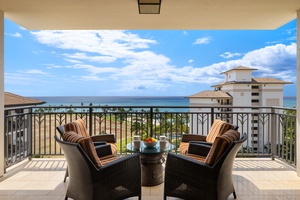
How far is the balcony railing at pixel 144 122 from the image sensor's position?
12.4 ft

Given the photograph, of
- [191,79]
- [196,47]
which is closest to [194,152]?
[191,79]

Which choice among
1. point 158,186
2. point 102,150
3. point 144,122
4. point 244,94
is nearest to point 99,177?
point 102,150

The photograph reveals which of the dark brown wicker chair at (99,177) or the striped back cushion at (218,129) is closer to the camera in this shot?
the dark brown wicker chair at (99,177)

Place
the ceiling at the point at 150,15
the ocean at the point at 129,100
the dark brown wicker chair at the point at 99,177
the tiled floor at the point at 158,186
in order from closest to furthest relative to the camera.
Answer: the dark brown wicker chair at the point at 99,177
the tiled floor at the point at 158,186
the ceiling at the point at 150,15
the ocean at the point at 129,100

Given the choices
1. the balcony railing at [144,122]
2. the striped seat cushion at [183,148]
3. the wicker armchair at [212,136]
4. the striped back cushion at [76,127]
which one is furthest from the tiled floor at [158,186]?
the striped back cushion at [76,127]

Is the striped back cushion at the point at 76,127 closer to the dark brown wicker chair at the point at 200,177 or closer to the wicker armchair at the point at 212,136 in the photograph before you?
the dark brown wicker chair at the point at 200,177

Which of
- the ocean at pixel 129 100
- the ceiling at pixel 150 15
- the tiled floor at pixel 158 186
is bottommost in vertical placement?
the tiled floor at pixel 158 186

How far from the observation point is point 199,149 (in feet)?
8.93

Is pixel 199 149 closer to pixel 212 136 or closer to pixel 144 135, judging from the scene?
→ pixel 212 136

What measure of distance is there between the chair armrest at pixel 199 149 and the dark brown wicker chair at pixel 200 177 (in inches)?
17.2

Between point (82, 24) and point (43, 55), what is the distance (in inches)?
822

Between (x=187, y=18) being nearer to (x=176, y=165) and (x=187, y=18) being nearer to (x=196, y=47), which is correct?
(x=176, y=165)

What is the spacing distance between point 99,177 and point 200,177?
100 cm

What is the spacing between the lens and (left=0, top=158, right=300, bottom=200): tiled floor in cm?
263
